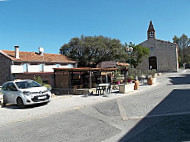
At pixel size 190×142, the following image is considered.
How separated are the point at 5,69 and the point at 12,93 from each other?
1528 centimetres

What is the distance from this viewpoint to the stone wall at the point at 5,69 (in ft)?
64.6

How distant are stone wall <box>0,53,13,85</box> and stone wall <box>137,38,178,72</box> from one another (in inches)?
1251

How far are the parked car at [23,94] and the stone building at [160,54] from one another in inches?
1215

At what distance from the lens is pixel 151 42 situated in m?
36.2

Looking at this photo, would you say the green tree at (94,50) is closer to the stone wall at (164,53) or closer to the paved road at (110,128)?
the stone wall at (164,53)

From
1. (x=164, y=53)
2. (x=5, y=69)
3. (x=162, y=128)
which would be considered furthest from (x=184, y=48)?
(x=162, y=128)

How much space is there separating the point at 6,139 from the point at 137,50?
3223 centimetres

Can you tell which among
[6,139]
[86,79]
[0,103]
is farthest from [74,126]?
[86,79]

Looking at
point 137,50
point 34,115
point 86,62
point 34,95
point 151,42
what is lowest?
point 34,115

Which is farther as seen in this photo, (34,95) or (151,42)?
(151,42)

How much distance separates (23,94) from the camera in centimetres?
705

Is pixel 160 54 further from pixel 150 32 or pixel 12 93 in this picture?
pixel 12 93

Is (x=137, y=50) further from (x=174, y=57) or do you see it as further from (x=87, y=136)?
(x=87, y=136)

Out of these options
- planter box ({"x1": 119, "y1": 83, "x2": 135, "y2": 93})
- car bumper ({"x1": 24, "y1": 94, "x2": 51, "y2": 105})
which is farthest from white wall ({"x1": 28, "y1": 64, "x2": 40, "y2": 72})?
planter box ({"x1": 119, "y1": 83, "x2": 135, "y2": 93})
